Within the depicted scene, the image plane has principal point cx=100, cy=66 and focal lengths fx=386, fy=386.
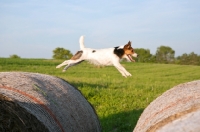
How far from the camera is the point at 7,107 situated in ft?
12.1

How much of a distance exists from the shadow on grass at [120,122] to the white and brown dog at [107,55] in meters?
10.4

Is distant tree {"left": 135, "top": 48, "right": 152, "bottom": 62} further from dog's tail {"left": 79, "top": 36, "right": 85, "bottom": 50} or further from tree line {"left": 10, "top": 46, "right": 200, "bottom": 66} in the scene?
dog's tail {"left": 79, "top": 36, "right": 85, "bottom": 50}

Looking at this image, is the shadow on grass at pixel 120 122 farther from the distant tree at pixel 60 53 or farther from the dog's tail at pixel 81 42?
the distant tree at pixel 60 53

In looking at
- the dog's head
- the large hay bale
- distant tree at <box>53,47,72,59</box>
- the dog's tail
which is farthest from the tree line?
the large hay bale

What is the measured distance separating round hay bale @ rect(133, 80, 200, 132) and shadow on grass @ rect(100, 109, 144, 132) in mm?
3452

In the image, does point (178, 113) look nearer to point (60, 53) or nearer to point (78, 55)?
point (78, 55)

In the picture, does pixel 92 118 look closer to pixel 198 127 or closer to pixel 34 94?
pixel 34 94

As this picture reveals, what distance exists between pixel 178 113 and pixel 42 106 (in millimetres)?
1533

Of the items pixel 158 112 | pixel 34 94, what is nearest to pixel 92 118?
pixel 34 94

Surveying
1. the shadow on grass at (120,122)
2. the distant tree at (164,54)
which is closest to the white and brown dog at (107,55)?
the shadow on grass at (120,122)

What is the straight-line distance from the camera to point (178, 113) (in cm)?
318

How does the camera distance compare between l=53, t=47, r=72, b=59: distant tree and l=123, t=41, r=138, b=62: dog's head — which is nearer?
l=123, t=41, r=138, b=62: dog's head

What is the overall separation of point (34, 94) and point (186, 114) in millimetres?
1766

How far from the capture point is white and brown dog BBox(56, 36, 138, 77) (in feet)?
63.3
